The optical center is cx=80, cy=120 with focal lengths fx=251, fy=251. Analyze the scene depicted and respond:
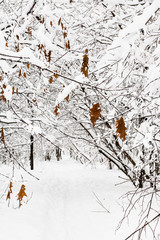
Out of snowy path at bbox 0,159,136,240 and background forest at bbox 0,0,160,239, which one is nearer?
background forest at bbox 0,0,160,239

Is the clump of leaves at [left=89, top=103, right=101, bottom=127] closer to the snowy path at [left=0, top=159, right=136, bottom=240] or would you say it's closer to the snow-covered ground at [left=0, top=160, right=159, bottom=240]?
the snow-covered ground at [left=0, top=160, right=159, bottom=240]

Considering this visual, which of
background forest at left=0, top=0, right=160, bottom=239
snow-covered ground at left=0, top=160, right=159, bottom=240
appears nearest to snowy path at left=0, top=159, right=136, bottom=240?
snow-covered ground at left=0, top=160, right=159, bottom=240

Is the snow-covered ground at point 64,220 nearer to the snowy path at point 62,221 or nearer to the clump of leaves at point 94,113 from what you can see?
the snowy path at point 62,221

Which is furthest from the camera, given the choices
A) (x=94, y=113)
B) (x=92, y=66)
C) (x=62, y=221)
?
(x=92, y=66)

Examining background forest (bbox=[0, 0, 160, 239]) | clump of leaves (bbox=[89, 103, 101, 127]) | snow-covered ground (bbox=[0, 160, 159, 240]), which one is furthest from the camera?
snow-covered ground (bbox=[0, 160, 159, 240])

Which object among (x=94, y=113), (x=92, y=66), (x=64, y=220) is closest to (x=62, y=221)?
(x=64, y=220)

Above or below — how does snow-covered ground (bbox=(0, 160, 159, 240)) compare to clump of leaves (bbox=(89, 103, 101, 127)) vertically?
below

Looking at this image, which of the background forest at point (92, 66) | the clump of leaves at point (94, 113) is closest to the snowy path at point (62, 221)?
the background forest at point (92, 66)

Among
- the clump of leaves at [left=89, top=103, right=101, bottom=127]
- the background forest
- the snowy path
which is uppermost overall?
the background forest

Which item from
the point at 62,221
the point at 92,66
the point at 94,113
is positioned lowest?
the point at 62,221

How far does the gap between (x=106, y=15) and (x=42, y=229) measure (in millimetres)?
4449

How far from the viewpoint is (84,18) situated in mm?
5027

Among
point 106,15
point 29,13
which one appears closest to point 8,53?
point 29,13

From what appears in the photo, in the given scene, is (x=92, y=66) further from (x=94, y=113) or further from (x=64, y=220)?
(x=94, y=113)
